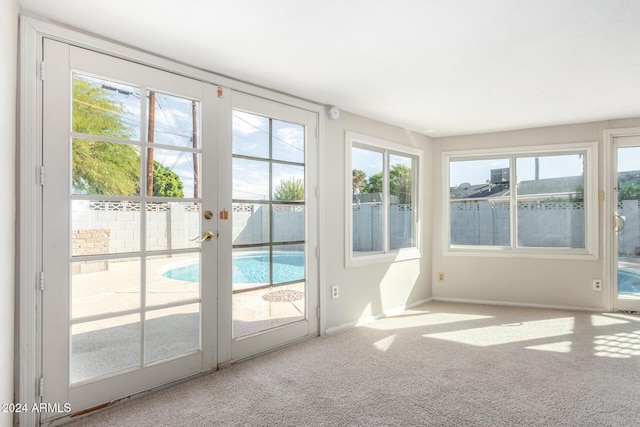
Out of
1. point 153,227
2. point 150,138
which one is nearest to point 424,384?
point 153,227

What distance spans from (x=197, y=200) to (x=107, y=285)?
0.77 m

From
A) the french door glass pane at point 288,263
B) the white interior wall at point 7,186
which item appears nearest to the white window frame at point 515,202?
the french door glass pane at point 288,263

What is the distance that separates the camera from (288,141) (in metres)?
3.23

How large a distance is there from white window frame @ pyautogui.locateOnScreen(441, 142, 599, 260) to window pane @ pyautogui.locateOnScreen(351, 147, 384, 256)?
1197 mm

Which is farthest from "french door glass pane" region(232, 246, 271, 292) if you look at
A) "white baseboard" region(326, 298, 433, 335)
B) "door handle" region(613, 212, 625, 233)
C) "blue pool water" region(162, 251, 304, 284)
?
"door handle" region(613, 212, 625, 233)

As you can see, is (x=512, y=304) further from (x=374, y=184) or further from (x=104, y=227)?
(x=104, y=227)

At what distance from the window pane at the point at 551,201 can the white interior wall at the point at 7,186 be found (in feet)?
16.0

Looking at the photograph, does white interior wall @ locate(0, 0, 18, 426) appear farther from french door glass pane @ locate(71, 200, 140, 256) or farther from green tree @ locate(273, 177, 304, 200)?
green tree @ locate(273, 177, 304, 200)

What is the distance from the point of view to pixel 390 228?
170 inches

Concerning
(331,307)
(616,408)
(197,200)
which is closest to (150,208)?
(197,200)

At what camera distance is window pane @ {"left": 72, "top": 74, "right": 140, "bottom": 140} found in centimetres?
211

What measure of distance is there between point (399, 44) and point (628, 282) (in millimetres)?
3946

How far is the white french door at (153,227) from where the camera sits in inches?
79.9

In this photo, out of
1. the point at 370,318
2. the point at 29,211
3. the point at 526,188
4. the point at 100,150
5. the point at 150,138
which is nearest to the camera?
the point at 29,211
